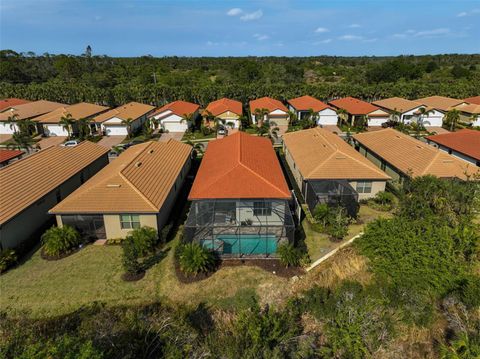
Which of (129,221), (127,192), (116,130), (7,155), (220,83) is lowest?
(129,221)

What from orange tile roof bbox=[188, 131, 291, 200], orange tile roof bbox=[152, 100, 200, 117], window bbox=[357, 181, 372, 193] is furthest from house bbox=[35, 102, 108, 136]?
window bbox=[357, 181, 372, 193]

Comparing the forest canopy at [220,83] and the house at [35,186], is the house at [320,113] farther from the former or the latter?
the house at [35,186]

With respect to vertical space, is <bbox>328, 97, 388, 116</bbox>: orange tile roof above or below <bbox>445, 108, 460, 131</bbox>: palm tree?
above

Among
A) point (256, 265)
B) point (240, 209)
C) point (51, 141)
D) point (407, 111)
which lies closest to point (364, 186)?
point (240, 209)

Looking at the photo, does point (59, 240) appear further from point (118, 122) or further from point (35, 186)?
point (118, 122)

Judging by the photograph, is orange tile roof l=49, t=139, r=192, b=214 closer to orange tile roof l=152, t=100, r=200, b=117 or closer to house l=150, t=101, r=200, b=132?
house l=150, t=101, r=200, b=132

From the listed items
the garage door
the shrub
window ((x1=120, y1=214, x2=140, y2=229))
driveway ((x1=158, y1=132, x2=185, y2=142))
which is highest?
the garage door

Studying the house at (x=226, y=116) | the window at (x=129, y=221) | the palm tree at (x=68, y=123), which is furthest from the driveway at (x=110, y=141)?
the window at (x=129, y=221)
